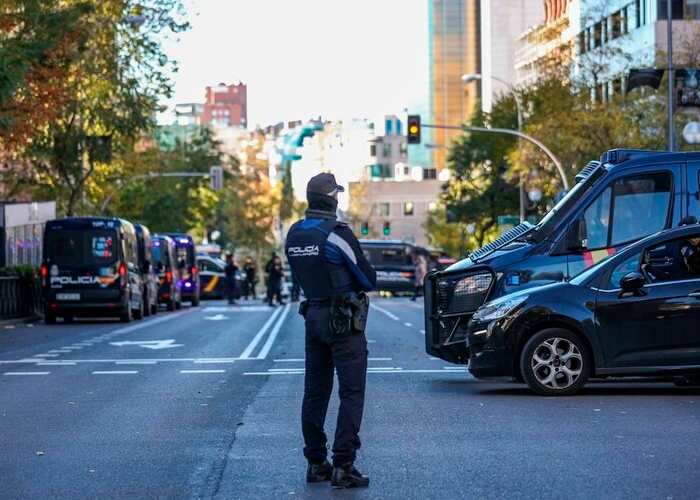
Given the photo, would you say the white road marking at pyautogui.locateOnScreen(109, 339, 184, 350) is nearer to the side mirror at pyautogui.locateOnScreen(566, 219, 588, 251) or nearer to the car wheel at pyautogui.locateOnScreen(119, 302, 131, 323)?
the side mirror at pyautogui.locateOnScreen(566, 219, 588, 251)

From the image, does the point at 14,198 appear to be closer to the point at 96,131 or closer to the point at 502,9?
the point at 96,131

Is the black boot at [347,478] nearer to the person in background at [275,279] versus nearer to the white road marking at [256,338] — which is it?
the white road marking at [256,338]

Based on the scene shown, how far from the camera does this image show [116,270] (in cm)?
3772

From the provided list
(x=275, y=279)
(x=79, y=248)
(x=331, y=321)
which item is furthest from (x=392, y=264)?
(x=331, y=321)

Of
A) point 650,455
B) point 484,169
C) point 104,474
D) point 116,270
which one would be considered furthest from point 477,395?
point 484,169

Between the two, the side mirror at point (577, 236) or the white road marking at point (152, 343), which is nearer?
the side mirror at point (577, 236)

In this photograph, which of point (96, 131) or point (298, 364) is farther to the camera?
point (96, 131)

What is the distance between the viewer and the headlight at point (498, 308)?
15.0 m

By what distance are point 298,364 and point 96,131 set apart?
30611 millimetres

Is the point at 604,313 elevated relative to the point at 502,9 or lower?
lower

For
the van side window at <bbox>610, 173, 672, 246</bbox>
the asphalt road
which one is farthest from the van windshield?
the van side window at <bbox>610, 173, 672, 246</bbox>

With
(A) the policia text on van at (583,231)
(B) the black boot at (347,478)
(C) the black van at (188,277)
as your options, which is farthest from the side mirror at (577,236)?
(C) the black van at (188,277)

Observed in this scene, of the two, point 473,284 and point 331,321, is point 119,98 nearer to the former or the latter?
point 473,284

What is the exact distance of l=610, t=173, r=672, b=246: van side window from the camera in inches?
692
